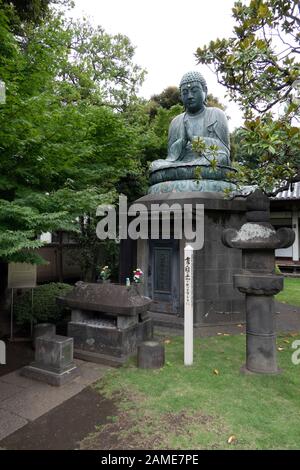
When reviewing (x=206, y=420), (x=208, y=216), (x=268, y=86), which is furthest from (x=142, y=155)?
(x=206, y=420)

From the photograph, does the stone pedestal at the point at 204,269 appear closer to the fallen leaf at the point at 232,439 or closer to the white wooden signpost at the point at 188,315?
the white wooden signpost at the point at 188,315

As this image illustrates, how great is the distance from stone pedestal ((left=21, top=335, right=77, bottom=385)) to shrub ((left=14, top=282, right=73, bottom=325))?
220 centimetres

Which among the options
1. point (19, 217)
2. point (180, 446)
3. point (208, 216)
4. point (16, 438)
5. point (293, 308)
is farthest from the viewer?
point (293, 308)

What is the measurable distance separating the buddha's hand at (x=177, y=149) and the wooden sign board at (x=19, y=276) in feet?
16.9

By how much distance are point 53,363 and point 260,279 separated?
3659mm

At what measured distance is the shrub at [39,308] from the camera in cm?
735

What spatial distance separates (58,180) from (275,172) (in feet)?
14.5

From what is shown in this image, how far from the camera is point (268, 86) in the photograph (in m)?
4.79

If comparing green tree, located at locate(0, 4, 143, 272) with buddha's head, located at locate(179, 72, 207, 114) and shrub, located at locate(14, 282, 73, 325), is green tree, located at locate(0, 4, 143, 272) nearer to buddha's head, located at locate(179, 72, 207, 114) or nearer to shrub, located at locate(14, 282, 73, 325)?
shrub, located at locate(14, 282, 73, 325)

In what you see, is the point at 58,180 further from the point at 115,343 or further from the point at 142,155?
the point at 142,155

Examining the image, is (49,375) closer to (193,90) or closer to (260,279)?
(260,279)

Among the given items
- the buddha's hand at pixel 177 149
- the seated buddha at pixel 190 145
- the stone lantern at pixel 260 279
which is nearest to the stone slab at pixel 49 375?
the stone lantern at pixel 260 279

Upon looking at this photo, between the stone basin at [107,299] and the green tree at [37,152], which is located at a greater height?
the green tree at [37,152]

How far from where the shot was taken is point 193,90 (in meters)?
9.30
